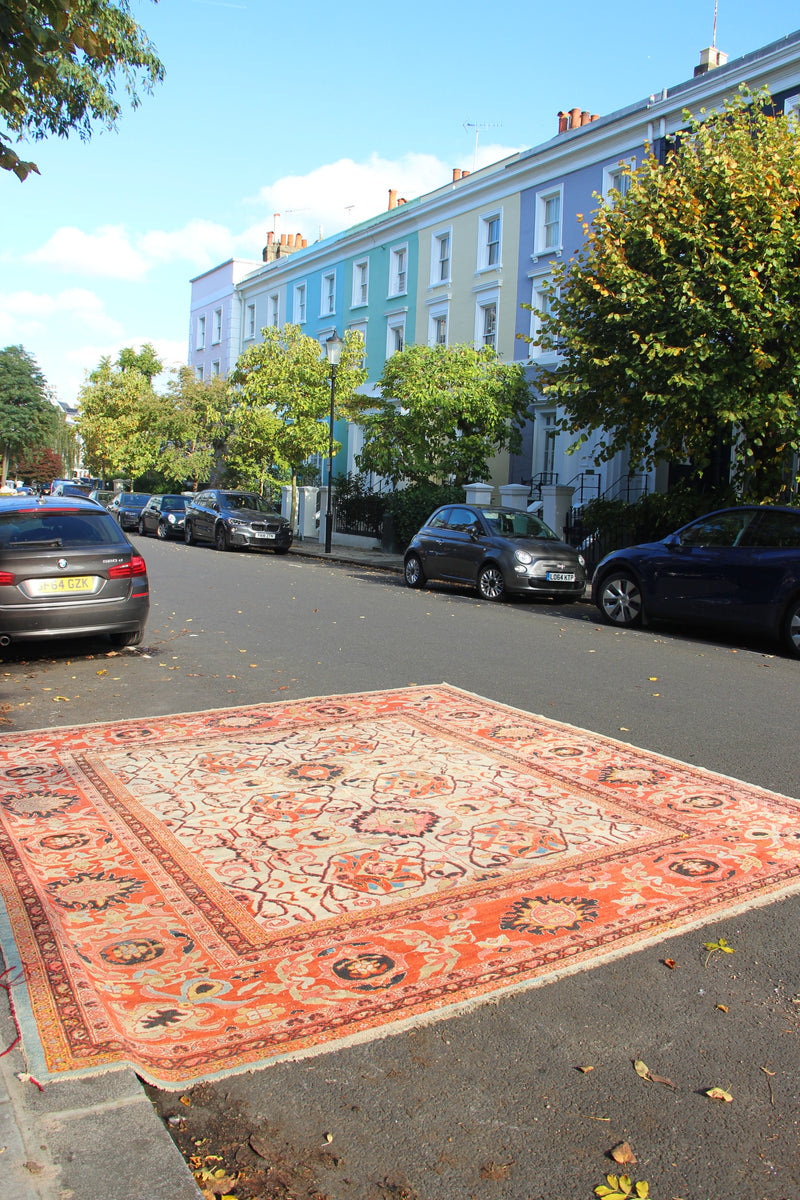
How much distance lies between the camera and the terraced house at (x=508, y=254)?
24.5m

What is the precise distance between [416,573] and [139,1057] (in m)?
15.7

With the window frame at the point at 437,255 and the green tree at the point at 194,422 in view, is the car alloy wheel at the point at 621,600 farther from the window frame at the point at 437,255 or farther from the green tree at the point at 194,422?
the green tree at the point at 194,422

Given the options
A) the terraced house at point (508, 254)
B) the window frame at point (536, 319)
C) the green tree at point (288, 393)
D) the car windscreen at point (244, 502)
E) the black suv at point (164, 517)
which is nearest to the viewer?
the terraced house at point (508, 254)

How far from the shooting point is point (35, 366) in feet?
308

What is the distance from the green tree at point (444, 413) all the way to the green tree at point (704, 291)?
961cm

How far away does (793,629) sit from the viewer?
36.6 ft

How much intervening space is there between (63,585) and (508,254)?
2453 cm

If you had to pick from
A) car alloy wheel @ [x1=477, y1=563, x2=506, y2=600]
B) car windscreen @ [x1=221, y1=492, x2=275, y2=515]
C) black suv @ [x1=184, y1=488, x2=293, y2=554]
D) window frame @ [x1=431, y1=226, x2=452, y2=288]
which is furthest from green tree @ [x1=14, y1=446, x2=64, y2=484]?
car alloy wheel @ [x1=477, y1=563, x2=506, y2=600]

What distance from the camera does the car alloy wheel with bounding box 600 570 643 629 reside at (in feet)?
43.9

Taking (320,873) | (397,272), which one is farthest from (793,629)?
(397,272)

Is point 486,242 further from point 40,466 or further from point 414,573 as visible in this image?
point 40,466

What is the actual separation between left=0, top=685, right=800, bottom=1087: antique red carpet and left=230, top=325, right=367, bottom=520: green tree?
25260 mm

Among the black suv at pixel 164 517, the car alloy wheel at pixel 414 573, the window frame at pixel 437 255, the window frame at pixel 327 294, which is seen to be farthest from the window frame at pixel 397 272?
the car alloy wheel at pixel 414 573

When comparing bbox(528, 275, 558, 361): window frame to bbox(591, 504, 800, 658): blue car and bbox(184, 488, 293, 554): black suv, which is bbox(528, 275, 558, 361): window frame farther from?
bbox(591, 504, 800, 658): blue car
